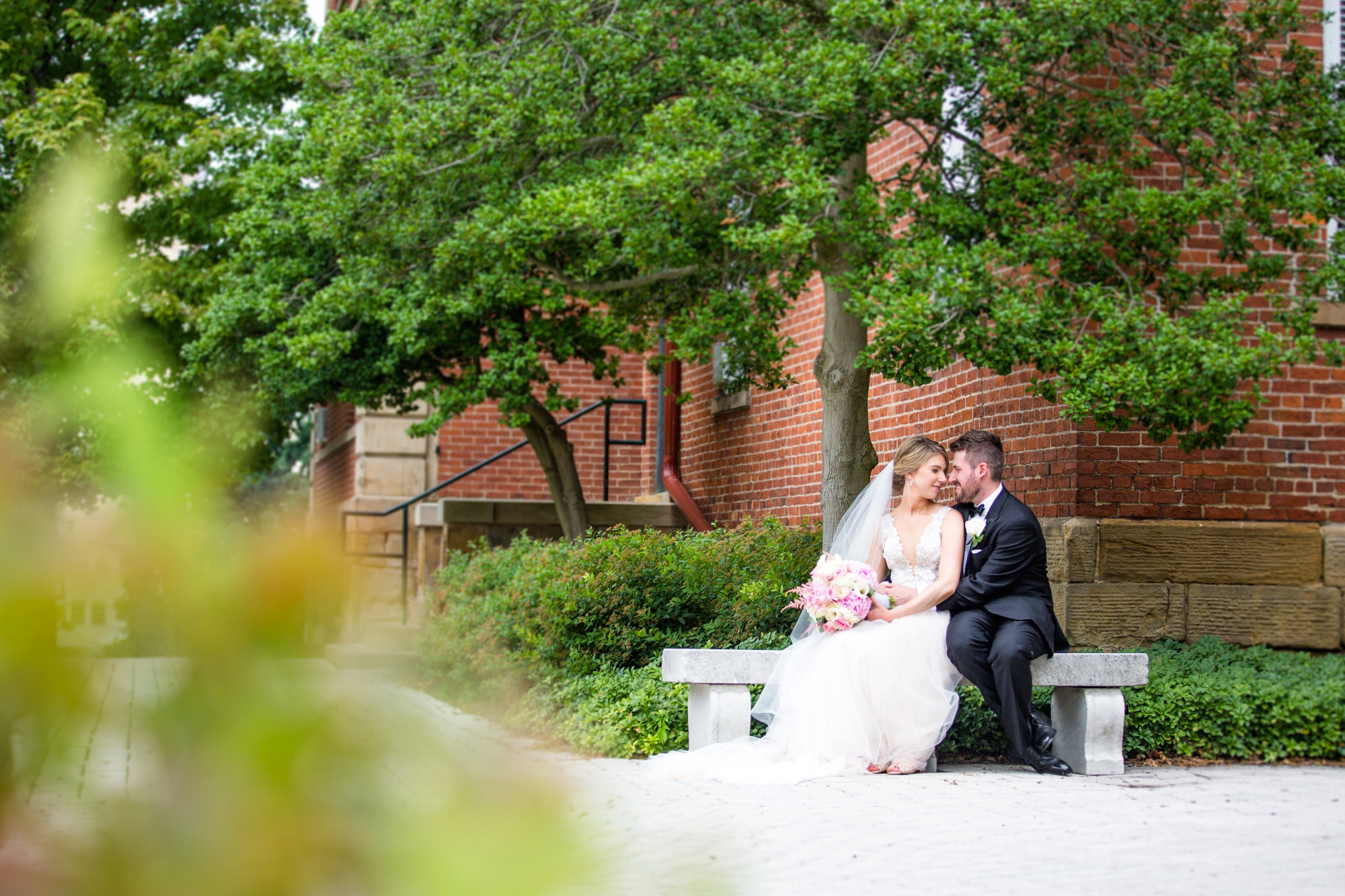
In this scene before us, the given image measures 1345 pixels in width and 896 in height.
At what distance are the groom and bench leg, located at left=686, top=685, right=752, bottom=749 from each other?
3.50 ft

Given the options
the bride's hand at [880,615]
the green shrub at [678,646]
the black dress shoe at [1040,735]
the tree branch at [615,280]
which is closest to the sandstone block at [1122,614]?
the green shrub at [678,646]

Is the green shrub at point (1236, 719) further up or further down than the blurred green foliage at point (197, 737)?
further down

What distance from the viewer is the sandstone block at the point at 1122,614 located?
7.80m

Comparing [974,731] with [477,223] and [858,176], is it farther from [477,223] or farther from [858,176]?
[477,223]

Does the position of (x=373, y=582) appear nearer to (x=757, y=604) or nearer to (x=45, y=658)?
(x=45, y=658)

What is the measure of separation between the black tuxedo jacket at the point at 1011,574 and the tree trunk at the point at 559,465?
5.67 m

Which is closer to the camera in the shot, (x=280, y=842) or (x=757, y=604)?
(x=280, y=842)

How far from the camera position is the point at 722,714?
6469mm

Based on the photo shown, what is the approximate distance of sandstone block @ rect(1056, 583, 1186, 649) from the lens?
7.80 m

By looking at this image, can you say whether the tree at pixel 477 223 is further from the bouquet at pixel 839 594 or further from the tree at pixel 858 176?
the bouquet at pixel 839 594

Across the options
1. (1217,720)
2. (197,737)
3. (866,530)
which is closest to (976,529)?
(866,530)

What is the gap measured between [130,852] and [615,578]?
296 inches

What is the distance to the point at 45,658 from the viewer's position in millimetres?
646

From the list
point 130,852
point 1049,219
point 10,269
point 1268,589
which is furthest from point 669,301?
point 130,852
